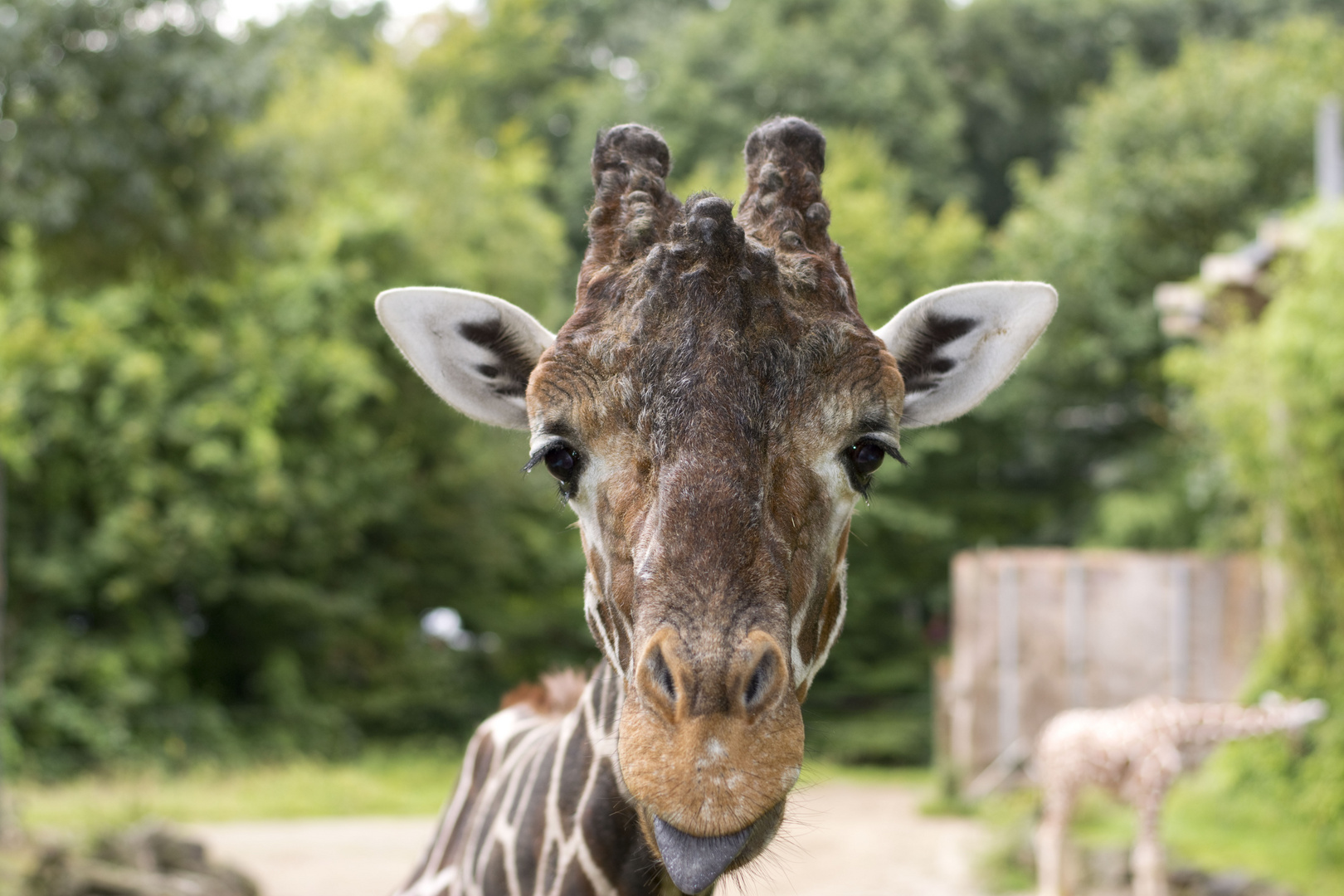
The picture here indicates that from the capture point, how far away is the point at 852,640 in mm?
22094

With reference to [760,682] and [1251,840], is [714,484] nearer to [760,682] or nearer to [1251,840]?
[760,682]

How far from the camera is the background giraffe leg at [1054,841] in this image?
9273 millimetres

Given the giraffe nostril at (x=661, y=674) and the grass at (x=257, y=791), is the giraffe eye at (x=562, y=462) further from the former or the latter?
the grass at (x=257, y=791)

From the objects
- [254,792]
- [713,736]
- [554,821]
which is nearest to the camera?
[713,736]

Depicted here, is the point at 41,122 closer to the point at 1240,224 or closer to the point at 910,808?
the point at 910,808

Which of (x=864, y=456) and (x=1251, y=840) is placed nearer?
(x=864, y=456)

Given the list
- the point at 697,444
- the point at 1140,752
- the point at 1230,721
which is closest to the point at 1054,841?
the point at 1140,752

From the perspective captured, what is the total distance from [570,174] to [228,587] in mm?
12783

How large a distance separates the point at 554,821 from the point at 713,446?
0.91 metres

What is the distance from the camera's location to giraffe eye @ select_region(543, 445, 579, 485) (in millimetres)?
2010

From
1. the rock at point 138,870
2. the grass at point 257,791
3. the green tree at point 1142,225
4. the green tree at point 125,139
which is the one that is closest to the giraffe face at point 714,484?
the green tree at point 125,139

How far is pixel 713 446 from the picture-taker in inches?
71.8

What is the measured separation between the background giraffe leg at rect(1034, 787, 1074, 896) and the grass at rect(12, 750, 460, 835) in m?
7.40

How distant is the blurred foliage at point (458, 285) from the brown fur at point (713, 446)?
637 centimetres
